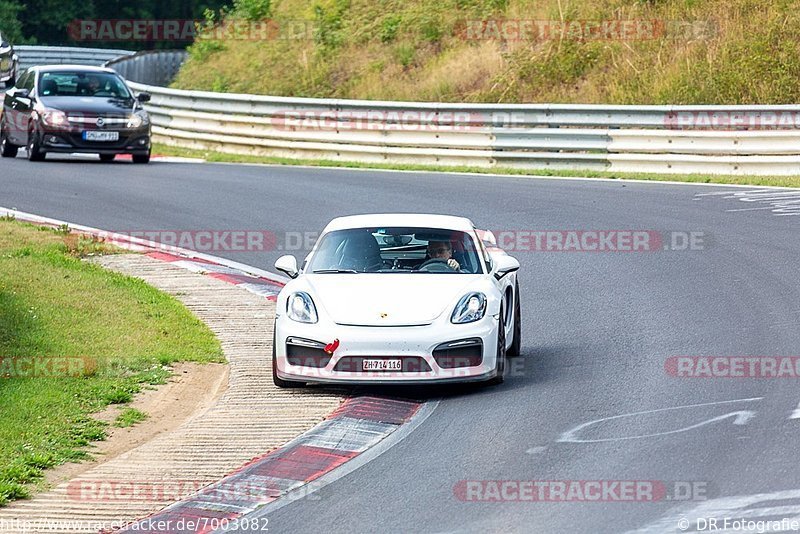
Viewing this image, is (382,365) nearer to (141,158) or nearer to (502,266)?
(502,266)

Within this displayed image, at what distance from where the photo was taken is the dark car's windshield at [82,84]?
Answer: 1032 inches

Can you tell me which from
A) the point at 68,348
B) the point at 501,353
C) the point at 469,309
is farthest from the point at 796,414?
the point at 68,348

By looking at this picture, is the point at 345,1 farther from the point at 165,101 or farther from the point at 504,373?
the point at 504,373

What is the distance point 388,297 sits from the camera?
10.4 meters

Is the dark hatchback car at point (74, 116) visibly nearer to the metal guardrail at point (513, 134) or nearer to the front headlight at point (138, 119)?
the front headlight at point (138, 119)

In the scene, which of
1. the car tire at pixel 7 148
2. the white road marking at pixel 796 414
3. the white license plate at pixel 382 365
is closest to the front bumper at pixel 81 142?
the car tire at pixel 7 148

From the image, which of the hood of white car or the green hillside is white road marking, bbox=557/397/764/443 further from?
the green hillside

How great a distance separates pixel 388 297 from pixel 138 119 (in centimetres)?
1607

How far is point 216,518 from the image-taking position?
7.57 metres

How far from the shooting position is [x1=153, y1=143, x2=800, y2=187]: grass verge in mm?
22172

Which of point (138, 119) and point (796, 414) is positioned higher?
point (138, 119)

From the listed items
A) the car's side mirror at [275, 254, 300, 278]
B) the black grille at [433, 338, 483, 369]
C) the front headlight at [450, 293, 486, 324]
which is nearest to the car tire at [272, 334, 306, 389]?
→ the car's side mirror at [275, 254, 300, 278]

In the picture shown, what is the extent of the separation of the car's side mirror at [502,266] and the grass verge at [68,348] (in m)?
2.33

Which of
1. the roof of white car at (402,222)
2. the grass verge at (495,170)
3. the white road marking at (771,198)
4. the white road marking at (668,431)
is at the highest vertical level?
the roof of white car at (402,222)
